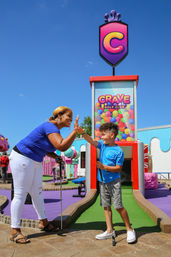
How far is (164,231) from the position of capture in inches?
123

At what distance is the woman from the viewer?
2.77 meters

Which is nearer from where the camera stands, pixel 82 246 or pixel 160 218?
pixel 82 246

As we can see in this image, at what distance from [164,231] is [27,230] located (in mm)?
1863

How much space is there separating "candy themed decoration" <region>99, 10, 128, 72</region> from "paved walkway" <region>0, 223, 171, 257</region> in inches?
274

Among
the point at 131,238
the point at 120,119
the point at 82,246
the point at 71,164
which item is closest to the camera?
the point at 82,246

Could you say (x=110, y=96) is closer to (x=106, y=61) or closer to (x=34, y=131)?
(x=106, y=61)

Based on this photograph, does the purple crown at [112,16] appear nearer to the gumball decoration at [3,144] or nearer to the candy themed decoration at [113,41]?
the candy themed decoration at [113,41]

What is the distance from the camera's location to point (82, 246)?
2.53m

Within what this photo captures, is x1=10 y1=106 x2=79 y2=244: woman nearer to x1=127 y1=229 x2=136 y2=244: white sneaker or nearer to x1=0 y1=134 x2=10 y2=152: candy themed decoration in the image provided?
x1=127 y1=229 x2=136 y2=244: white sneaker

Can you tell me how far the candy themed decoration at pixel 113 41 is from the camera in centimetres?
863

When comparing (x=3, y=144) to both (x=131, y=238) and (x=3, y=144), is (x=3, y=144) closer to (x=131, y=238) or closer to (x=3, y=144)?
(x=3, y=144)

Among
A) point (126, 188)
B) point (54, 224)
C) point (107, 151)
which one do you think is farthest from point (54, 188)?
point (107, 151)

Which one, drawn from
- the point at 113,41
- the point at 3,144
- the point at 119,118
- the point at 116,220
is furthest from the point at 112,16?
the point at 3,144

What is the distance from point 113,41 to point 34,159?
Answer: 7.02 metres
